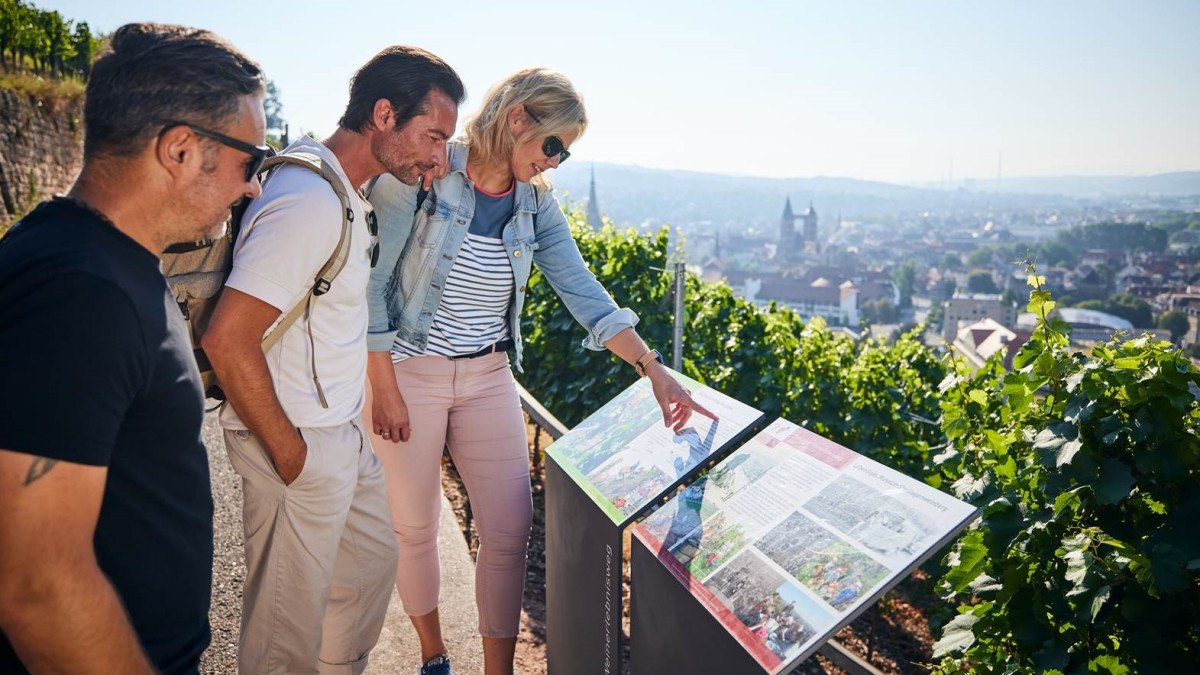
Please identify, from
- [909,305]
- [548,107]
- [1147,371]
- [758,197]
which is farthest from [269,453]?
[758,197]

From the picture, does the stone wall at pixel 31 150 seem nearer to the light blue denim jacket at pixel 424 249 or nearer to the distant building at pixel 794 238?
the light blue denim jacket at pixel 424 249

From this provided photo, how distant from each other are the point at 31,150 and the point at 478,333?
19.7 m

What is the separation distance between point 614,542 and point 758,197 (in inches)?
7844

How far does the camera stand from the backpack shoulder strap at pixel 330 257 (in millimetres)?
2021

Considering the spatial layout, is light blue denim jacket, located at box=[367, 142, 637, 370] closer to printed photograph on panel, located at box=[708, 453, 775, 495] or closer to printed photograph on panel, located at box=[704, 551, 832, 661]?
printed photograph on panel, located at box=[708, 453, 775, 495]

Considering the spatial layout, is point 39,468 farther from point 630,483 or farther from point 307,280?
point 630,483

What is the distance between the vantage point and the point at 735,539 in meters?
2.08

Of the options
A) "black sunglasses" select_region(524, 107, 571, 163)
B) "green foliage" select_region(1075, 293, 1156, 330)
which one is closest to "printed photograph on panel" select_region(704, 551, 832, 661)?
"black sunglasses" select_region(524, 107, 571, 163)

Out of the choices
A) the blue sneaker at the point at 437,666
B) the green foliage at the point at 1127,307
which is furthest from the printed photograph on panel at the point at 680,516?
the green foliage at the point at 1127,307

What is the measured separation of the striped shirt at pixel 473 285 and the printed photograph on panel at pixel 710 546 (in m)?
1.04

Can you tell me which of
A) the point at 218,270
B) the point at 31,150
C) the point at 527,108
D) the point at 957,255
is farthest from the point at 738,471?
the point at 957,255

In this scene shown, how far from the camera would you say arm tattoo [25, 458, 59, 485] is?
1096mm

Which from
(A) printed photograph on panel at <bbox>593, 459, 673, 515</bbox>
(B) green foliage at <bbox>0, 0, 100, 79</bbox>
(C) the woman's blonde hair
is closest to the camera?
(A) printed photograph on panel at <bbox>593, 459, 673, 515</bbox>

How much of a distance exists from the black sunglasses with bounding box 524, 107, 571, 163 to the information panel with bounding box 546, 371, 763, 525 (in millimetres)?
780
